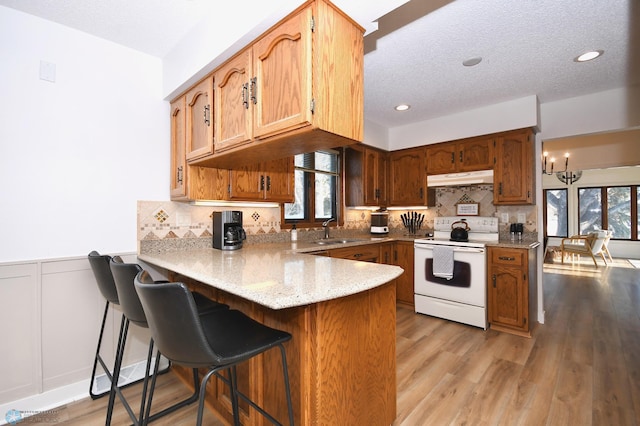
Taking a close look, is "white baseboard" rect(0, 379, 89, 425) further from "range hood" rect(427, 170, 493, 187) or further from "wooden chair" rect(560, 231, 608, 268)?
"wooden chair" rect(560, 231, 608, 268)

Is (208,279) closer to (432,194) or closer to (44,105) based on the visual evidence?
(44,105)

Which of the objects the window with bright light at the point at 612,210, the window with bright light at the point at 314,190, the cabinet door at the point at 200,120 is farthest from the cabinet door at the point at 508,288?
the window with bright light at the point at 612,210

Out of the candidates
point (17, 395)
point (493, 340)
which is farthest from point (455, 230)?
point (17, 395)

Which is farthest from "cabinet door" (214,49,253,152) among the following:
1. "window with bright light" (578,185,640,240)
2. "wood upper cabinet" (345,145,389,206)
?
"window with bright light" (578,185,640,240)

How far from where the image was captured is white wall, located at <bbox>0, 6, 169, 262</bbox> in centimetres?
177

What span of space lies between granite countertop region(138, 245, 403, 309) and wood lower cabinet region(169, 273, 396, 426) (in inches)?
4.5

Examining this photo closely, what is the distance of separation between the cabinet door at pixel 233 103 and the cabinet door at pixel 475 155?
2906 millimetres

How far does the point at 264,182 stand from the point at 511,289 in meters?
2.72

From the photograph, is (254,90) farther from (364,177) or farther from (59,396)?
(364,177)

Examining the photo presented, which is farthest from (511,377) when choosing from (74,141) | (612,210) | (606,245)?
(612,210)

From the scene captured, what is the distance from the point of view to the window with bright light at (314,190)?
3.48m

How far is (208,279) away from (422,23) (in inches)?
80.8

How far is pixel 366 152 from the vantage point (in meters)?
3.97

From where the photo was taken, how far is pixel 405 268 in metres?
3.78
